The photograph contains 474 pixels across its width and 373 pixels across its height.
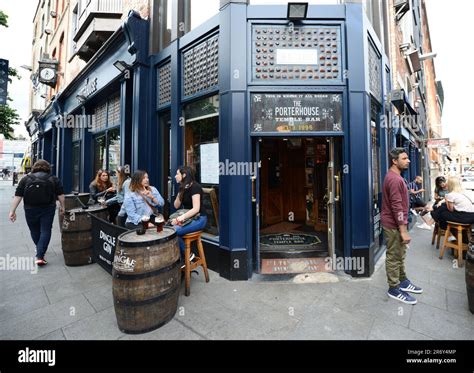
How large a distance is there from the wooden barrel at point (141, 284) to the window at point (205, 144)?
1940 millimetres

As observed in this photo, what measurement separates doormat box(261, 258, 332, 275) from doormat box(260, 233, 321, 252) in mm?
448

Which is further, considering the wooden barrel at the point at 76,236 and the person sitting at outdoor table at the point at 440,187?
the person sitting at outdoor table at the point at 440,187

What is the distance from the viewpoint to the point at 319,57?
4.20 metres

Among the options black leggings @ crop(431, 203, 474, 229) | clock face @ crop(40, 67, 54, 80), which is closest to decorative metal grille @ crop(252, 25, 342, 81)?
black leggings @ crop(431, 203, 474, 229)

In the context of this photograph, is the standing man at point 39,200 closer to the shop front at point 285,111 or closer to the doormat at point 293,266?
the shop front at point 285,111

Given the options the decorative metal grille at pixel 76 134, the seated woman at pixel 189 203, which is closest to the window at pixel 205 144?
the seated woman at pixel 189 203

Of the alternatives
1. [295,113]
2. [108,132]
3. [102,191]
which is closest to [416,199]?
[295,113]

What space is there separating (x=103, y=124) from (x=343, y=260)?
8378 millimetres

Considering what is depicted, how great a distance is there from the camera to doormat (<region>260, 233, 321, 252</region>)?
204 inches

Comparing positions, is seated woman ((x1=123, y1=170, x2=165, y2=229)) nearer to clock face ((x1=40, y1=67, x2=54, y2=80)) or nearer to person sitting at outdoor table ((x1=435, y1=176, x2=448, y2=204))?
person sitting at outdoor table ((x1=435, y1=176, x2=448, y2=204))

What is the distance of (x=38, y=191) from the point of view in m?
4.47

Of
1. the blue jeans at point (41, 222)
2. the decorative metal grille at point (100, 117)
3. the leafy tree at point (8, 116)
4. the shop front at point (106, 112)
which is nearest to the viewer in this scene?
the blue jeans at point (41, 222)

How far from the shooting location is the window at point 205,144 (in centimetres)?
459

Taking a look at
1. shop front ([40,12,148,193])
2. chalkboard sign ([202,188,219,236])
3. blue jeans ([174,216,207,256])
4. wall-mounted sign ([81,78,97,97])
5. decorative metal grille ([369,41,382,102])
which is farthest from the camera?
wall-mounted sign ([81,78,97,97])
